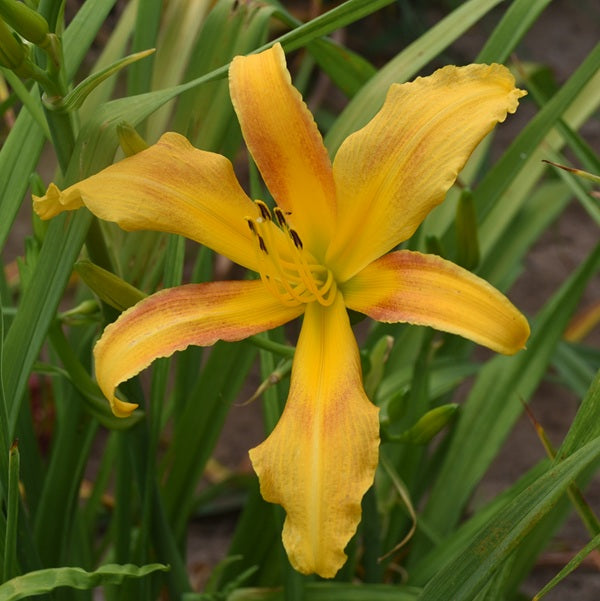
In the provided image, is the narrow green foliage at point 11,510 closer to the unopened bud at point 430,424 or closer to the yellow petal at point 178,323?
the yellow petal at point 178,323

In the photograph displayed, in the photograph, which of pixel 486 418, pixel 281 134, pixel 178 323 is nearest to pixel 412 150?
pixel 281 134

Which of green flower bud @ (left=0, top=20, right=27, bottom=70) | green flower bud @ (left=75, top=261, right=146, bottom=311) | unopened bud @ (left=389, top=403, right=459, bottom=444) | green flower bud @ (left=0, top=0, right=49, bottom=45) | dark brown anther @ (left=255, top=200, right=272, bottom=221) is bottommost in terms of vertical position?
unopened bud @ (left=389, top=403, right=459, bottom=444)

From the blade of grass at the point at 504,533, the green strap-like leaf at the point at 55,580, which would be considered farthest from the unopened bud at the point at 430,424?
the green strap-like leaf at the point at 55,580

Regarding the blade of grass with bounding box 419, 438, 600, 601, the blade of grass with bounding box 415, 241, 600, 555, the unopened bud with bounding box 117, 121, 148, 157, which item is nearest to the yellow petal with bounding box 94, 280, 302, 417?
the unopened bud with bounding box 117, 121, 148, 157

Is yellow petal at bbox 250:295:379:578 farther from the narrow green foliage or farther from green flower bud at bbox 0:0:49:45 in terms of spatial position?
green flower bud at bbox 0:0:49:45

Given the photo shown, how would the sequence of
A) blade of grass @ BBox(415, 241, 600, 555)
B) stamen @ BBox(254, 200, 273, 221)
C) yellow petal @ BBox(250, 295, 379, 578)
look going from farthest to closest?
blade of grass @ BBox(415, 241, 600, 555) → stamen @ BBox(254, 200, 273, 221) → yellow petal @ BBox(250, 295, 379, 578)

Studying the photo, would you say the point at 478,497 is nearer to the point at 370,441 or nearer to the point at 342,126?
the point at 342,126

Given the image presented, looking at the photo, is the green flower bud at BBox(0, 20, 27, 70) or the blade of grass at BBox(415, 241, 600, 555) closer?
the green flower bud at BBox(0, 20, 27, 70)
